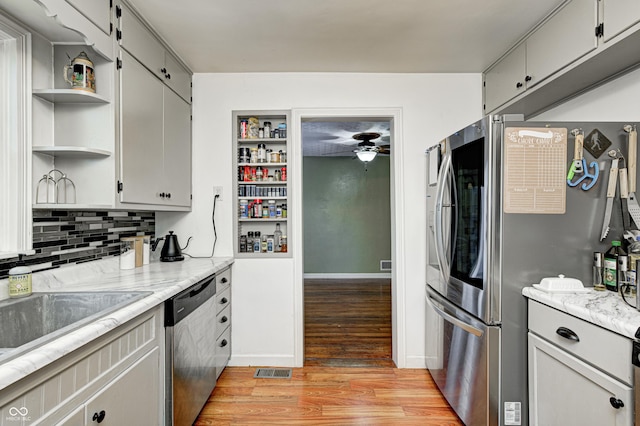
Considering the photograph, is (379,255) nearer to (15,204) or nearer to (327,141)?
(327,141)

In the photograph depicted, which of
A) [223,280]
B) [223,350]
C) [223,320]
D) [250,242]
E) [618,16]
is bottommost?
[223,350]

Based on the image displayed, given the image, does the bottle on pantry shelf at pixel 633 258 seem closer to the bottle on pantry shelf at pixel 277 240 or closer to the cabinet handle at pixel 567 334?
the cabinet handle at pixel 567 334

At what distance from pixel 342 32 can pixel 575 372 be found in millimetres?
2197

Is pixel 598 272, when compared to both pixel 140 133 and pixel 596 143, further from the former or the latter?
pixel 140 133

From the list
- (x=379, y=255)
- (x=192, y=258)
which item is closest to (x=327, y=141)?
(x=379, y=255)

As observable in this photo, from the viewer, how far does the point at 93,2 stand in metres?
1.64

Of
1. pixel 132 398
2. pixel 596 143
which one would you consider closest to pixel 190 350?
pixel 132 398

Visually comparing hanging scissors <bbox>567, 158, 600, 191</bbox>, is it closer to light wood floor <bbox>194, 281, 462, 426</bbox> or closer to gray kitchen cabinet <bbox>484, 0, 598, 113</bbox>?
gray kitchen cabinet <bbox>484, 0, 598, 113</bbox>

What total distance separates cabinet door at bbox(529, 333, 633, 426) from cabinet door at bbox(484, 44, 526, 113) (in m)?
1.65

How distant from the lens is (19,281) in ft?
4.80

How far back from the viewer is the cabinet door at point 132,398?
1181 mm

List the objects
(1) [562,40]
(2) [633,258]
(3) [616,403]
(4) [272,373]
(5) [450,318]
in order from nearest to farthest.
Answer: (3) [616,403] < (2) [633,258] < (1) [562,40] < (5) [450,318] < (4) [272,373]

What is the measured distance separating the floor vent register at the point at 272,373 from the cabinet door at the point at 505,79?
8.68 ft

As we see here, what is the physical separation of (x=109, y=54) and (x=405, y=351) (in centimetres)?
287
